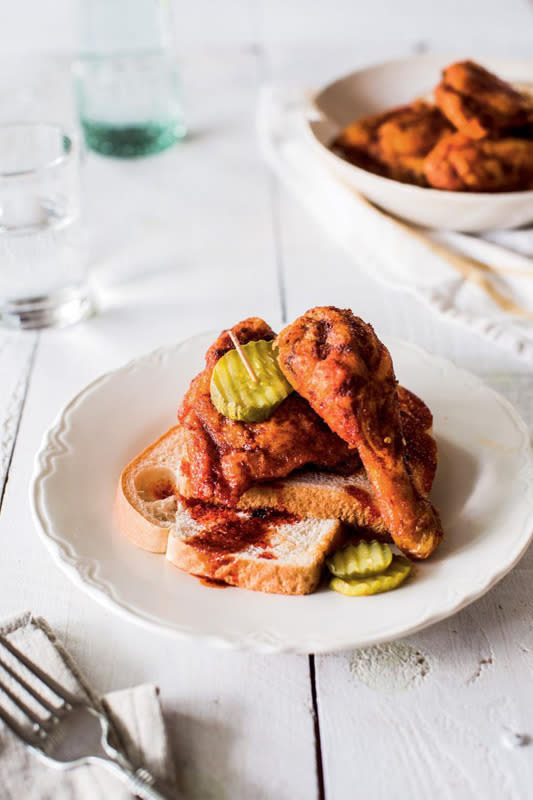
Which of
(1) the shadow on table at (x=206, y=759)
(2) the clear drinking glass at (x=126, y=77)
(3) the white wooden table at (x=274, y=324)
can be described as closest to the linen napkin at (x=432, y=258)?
(3) the white wooden table at (x=274, y=324)

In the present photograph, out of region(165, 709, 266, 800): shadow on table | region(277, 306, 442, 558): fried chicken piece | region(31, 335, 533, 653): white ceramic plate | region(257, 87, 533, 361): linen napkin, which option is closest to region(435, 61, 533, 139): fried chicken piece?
region(257, 87, 533, 361): linen napkin

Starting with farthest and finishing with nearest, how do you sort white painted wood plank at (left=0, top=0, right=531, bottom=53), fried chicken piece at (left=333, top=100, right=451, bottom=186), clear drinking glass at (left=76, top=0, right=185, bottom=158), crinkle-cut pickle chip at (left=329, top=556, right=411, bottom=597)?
white painted wood plank at (left=0, top=0, right=531, bottom=53), clear drinking glass at (left=76, top=0, right=185, bottom=158), fried chicken piece at (left=333, top=100, right=451, bottom=186), crinkle-cut pickle chip at (left=329, top=556, right=411, bottom=597)

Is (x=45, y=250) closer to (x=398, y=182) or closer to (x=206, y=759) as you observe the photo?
(x=398, y=182)

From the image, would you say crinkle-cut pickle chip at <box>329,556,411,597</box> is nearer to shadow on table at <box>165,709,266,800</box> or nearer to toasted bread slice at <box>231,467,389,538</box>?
toasted bread slice at <box>231,467,389,538</box>

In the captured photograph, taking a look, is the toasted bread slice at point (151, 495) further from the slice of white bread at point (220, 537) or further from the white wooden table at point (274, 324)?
the white wooden table at point (274, 324)

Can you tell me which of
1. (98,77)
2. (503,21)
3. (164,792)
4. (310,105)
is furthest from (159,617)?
(503,21)

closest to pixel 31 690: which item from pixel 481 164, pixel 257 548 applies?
pixel 257 548
